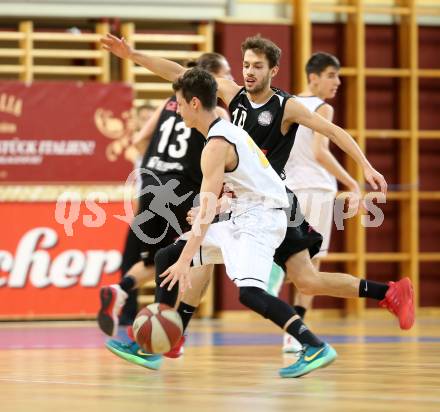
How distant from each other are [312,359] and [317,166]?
2707mm

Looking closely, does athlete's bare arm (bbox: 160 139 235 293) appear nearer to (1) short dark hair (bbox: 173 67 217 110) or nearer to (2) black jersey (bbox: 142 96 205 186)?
(1) short dark hair (bbox: 173 67 217 110)

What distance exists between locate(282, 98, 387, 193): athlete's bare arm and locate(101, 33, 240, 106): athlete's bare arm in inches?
15.3

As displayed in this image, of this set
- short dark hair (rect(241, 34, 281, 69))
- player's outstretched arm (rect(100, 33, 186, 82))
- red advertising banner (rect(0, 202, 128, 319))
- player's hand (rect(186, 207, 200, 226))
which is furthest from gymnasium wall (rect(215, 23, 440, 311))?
player's hand (rect(186, 207, 200, 226))

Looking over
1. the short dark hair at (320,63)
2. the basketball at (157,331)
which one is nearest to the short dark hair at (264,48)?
the basketball at (157,331)

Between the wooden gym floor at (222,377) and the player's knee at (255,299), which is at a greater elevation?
the player's knee at (255,299)

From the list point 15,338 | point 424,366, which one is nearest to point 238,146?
point 424,366

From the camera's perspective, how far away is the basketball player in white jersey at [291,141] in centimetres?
547

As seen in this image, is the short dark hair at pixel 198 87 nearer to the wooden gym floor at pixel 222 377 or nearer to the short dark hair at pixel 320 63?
the wooden gym floor at pixel 222 377

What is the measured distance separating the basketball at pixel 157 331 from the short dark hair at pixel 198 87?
972 mm

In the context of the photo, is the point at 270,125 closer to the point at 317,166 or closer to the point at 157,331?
the point at 157,331

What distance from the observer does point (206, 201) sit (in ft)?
15.9

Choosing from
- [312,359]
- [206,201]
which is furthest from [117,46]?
[312,359]

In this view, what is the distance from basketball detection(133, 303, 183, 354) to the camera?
16.8ft

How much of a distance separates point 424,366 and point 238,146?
60.8 inches
